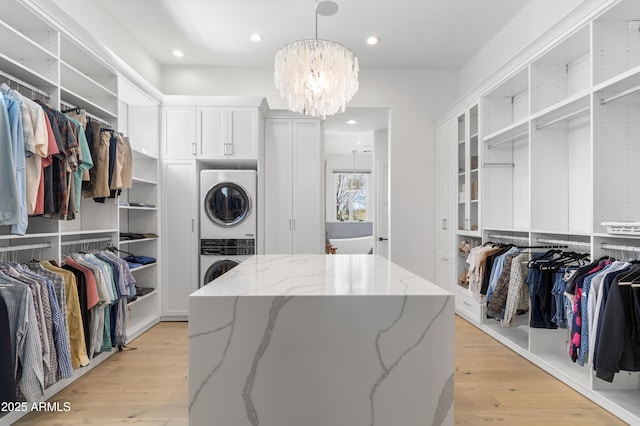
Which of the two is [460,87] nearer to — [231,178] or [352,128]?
[352,128]

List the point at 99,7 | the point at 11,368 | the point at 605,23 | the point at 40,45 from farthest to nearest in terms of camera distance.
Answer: the point at 99,7 → the point at 40,45 → the point at 605,23 → the point at 11,368

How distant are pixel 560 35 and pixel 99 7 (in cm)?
381

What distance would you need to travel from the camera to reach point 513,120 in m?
3.51

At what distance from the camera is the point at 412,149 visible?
15.3 feet

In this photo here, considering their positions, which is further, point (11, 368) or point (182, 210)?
point (182, 210)

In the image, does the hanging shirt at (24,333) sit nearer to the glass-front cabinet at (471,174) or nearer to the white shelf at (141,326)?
the white shelf at (141,326)

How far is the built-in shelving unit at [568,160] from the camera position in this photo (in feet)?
7.06

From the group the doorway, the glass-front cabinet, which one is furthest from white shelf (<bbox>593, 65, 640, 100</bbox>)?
the doorway

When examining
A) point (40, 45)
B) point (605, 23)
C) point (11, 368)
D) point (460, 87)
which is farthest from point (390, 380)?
point (460, 87)

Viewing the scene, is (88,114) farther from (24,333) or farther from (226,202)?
(24,333)

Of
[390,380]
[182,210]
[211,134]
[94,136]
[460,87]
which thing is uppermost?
[460,87]

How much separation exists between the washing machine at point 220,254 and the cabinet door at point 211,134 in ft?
3.19

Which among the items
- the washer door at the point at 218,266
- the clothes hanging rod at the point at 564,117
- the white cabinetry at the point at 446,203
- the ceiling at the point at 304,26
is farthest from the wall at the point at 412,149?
the washer door at the point at 218,266

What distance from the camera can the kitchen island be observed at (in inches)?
48.8
